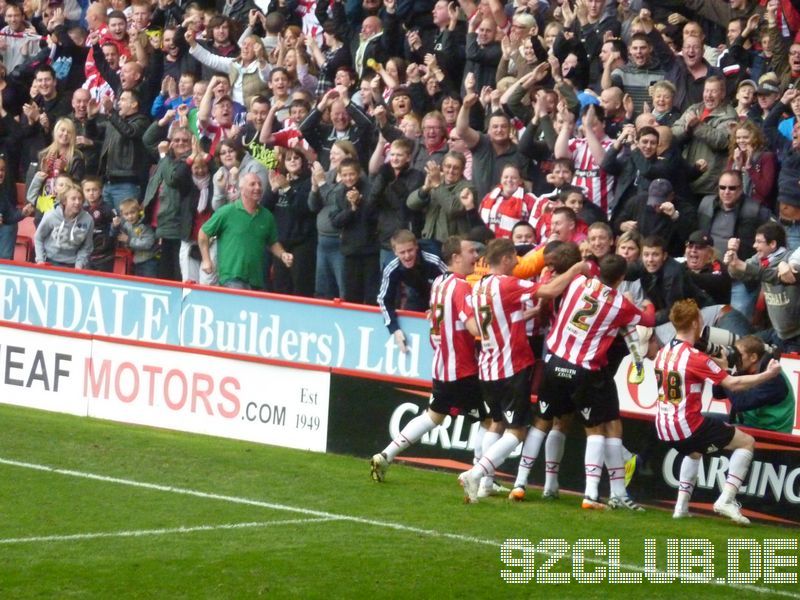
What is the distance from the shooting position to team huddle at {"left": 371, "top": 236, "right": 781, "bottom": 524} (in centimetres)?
1142

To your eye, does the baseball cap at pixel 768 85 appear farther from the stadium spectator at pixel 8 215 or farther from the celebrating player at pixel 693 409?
the stadium spectator at pixel 8 215

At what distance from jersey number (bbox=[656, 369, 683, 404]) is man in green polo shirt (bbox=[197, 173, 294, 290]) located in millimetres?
5947

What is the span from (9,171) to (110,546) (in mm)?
10775

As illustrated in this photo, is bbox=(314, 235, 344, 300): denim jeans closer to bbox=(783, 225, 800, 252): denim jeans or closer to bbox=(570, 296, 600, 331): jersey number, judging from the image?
bbox=(783, 225, 800, 252): denim jeans

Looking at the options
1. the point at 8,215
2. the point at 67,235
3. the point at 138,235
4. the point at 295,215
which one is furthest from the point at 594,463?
the point at 8,215

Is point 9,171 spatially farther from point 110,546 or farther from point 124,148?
point 110,546

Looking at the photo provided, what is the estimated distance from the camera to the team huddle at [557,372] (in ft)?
37.5

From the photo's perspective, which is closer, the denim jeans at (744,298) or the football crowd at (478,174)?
the football crowd at (478,174)

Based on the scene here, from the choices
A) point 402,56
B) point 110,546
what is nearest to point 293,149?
point 402,56

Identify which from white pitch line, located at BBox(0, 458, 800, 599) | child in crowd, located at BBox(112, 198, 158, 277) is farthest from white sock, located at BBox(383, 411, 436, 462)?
child in crowd, located at BBox(112, 198, 158, 277)

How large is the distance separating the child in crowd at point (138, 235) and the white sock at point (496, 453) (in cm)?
749

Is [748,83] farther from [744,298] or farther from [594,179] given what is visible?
[744,298]

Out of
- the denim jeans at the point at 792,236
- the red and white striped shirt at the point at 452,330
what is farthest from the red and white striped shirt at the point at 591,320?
the denim jeans at the point at 792,236

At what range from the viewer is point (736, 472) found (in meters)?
11.4
